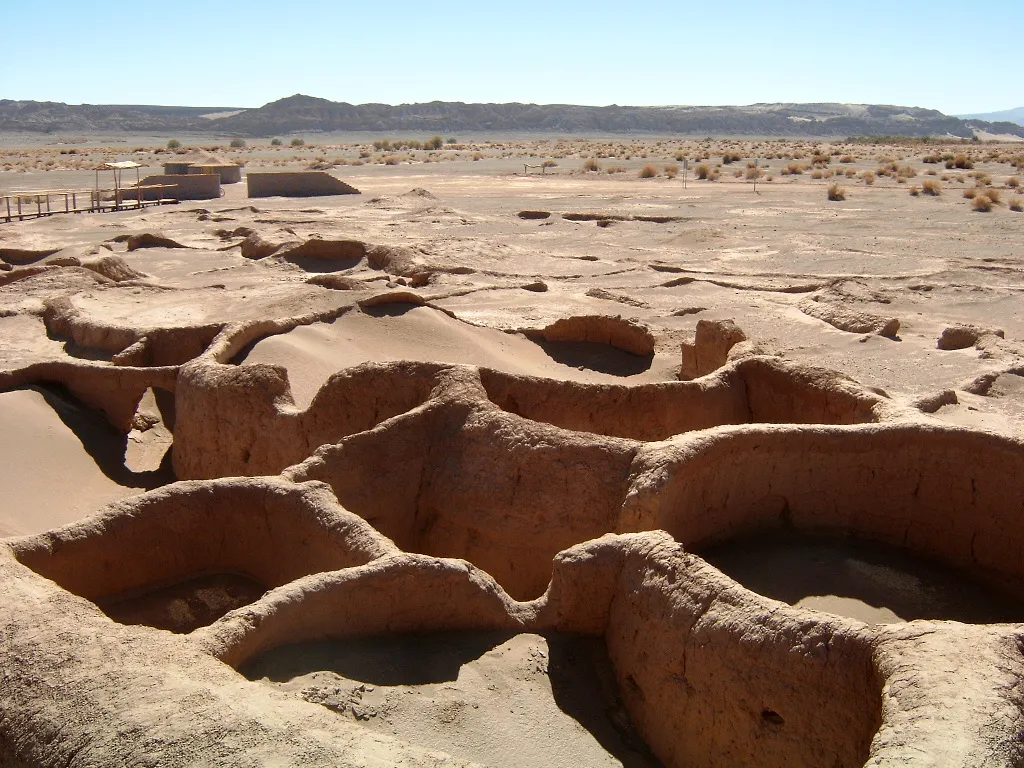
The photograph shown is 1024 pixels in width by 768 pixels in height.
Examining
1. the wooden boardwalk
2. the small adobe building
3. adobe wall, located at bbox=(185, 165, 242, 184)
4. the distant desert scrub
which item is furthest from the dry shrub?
adobe wall, located at bbox=(185, 165, 242, 184)

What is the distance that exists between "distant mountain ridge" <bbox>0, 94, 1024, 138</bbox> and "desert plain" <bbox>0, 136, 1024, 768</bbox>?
3878 inches

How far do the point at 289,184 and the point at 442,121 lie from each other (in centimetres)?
8905

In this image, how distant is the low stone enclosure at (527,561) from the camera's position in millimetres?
4074

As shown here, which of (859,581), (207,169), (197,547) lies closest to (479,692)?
(197,547)

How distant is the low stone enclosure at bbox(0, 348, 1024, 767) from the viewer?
4.07 meters

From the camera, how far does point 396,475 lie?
735 cm

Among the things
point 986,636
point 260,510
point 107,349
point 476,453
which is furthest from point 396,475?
point 107,349

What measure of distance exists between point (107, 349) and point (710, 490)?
8196mm

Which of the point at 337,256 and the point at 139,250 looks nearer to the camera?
the point at 337,256

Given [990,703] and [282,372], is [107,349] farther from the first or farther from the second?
[990,703]

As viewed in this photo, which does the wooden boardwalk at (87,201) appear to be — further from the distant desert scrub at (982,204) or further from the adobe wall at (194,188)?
the distant desert scrub at (982,204)

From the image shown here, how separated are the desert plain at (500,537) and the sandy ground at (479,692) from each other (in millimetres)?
18

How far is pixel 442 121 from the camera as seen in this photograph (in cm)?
11706

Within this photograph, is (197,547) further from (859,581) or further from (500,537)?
(859,581)
